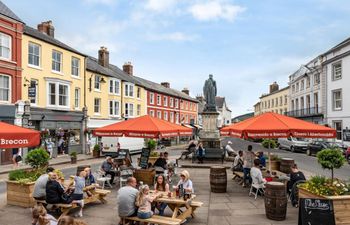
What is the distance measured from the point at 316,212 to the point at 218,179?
4.88m

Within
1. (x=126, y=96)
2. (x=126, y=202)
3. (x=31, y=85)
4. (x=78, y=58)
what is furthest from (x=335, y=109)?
(x=126, y=202)

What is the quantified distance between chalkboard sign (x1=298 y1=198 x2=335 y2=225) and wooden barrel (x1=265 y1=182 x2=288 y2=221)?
4.46 feet

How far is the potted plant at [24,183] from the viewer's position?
938cm

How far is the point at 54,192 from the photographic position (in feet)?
26.3

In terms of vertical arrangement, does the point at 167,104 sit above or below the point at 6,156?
above

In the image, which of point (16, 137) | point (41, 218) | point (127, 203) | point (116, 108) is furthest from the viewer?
point (116, 108)

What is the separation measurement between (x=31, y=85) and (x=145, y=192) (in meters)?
20.1

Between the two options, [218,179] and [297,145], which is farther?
[297,145]

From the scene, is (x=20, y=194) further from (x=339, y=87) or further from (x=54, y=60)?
(x=339, y=87)

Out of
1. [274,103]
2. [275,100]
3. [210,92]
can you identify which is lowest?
[210,92]

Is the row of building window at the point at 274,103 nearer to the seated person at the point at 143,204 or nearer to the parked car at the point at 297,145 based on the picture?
the parked car at the point at 297,145

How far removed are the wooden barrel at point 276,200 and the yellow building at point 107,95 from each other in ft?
85.0

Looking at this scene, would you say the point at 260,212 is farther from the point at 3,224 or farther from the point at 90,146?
the point at 90,146

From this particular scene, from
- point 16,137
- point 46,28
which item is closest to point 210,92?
point 16,137
